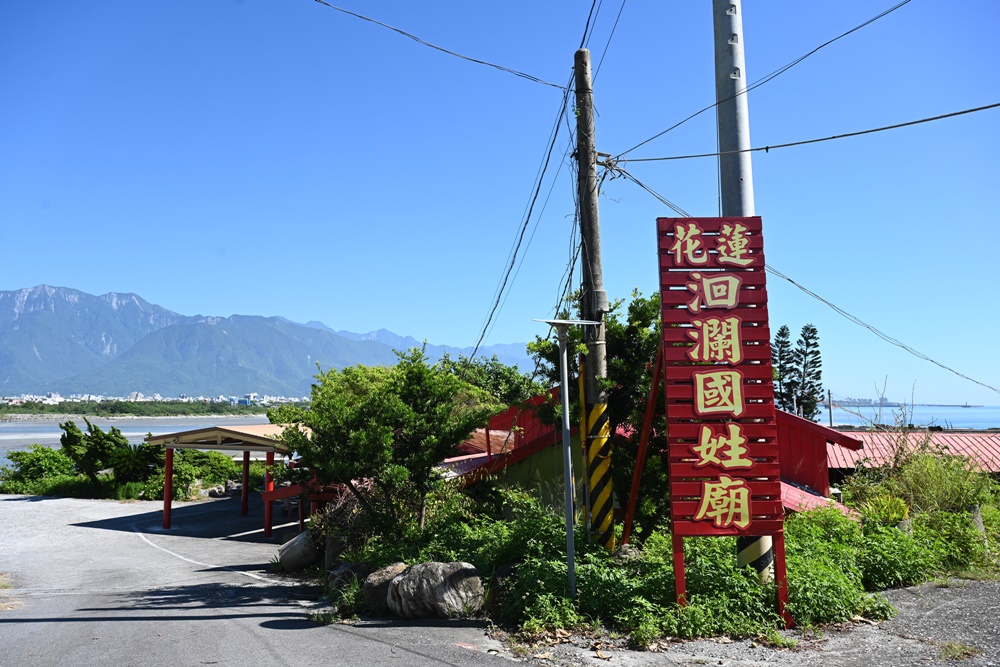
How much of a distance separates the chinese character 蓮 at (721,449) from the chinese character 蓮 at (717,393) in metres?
0.20

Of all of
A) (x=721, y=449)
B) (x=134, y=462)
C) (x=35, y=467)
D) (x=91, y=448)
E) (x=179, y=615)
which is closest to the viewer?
(x=721, y=449)

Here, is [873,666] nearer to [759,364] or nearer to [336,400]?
[759,364]

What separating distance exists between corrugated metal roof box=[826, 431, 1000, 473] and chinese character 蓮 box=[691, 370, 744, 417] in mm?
8386

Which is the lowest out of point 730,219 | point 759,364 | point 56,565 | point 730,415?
point 56,565

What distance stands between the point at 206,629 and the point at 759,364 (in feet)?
23.2

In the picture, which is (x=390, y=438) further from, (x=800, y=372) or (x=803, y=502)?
(x=800, y=372)

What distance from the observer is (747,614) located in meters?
7.42

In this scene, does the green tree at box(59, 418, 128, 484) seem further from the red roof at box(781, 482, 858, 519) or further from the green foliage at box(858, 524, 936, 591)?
the green foliage at box(858, 524, 936, 591)

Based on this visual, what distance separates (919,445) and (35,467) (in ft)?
109

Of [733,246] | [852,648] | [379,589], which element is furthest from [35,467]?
[852,648]

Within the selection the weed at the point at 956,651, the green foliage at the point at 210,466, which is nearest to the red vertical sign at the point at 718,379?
the weed at the point at 956,651

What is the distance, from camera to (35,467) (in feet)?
101

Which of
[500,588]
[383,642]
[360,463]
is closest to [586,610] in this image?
[500,588]

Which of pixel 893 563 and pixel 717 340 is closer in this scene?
pixel 717 340
